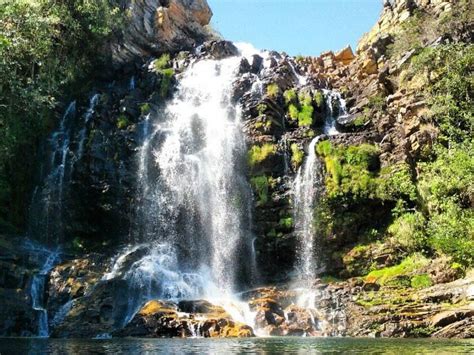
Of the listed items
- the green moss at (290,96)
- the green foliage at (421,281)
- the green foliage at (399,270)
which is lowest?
the green foliage at (421,281)

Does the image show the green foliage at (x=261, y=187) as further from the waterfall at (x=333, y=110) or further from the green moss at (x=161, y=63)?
the green moss at (x=161, y=63)

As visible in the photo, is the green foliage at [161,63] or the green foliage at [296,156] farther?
the green foliage at [161,63]

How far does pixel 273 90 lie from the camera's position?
3556 cm

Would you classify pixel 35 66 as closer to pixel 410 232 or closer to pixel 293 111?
pixel 293 111

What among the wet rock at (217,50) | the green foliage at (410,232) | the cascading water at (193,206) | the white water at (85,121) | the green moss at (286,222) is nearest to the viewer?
the green foliage at (410,232)

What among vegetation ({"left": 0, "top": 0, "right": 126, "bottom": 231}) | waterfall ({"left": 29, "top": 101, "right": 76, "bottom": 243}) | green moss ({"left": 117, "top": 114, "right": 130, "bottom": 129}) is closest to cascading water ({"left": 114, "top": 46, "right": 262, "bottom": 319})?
green moss ({"left": 117, "top": 114, "right": 130, "bottom": 129})

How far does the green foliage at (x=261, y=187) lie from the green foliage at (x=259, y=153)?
1184 millimetres

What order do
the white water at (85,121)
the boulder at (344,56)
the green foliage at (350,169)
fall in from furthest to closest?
the boulder at (344,56) → the white water at (85,121) → the green foliage at (350,169)

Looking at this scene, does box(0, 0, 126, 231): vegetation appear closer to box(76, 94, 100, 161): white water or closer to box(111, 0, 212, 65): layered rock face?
box(111, 0, 212, 65): layered rock face

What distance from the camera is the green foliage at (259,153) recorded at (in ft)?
102

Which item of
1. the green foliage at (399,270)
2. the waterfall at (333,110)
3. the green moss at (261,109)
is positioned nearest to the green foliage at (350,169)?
the waterfall at (333,110)

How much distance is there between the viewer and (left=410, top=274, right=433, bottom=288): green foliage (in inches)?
884

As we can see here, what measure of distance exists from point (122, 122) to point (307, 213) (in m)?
14.4

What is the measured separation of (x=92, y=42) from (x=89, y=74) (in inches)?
99.1
